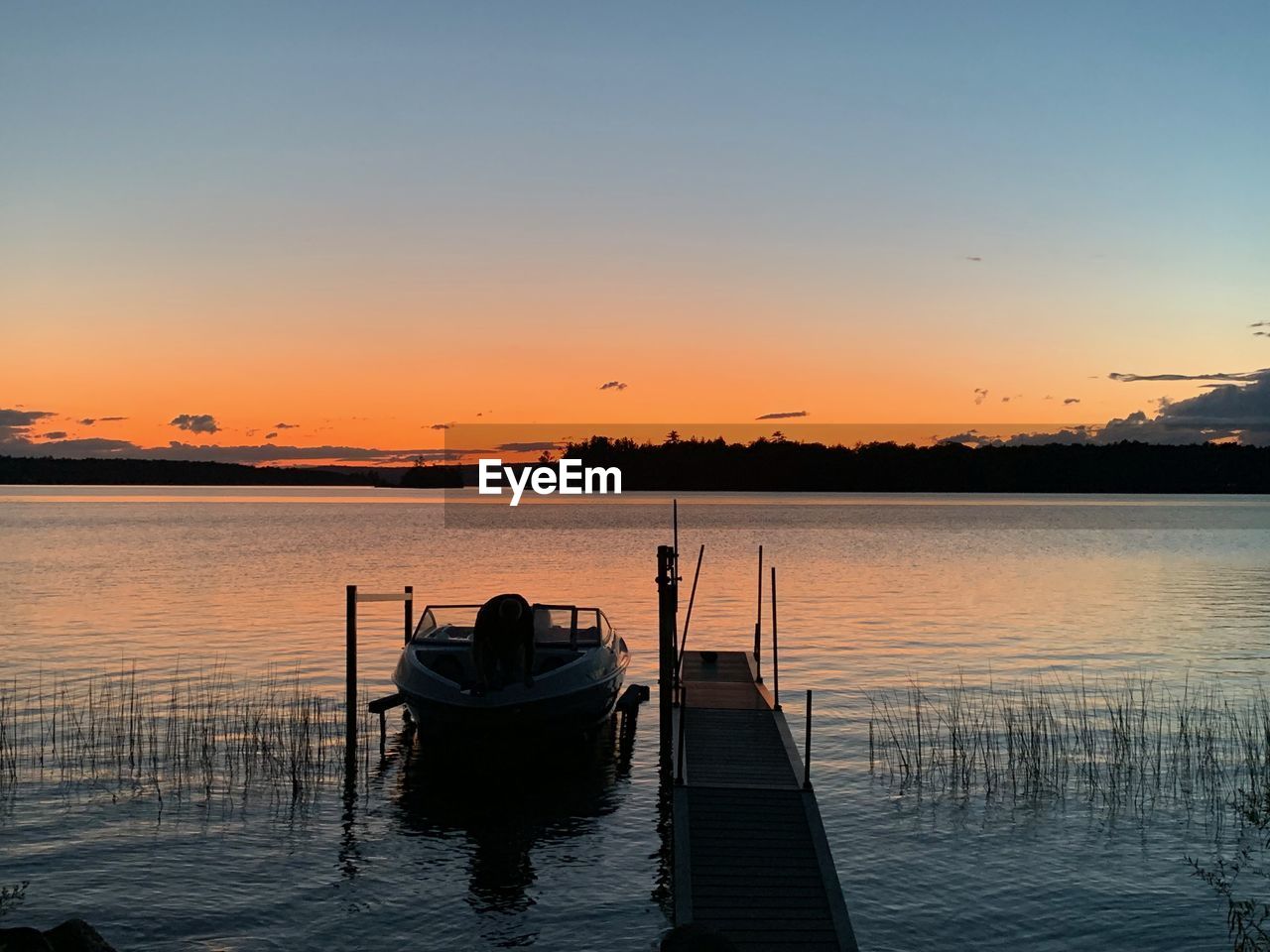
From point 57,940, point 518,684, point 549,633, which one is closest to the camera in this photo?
point 57,940

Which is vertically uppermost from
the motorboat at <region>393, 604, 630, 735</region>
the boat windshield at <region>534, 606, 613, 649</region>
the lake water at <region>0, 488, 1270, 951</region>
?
the boat windshield at <region>534, 606, 613, 649</region>

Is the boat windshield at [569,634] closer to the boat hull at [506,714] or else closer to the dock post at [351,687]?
the boat hull at [506,714]

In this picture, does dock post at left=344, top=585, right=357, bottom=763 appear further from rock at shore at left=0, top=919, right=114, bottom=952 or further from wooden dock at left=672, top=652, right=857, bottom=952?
rock at shore at left=0, top=919, right=114, bottom=952

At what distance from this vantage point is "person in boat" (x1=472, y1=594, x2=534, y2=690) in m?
19.0

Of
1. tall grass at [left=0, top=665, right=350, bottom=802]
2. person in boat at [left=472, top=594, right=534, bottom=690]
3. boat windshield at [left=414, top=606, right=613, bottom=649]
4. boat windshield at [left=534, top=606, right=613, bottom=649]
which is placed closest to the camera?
tall grass at [left=0, top=665, right=350, bottom=802]

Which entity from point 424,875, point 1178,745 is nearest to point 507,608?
point 424,875

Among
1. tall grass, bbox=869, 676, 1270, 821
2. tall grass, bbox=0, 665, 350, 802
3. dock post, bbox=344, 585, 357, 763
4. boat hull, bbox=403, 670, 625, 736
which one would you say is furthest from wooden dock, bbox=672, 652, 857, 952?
tall grass, bbox=0, 665, 350, 802

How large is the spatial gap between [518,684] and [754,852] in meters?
7.00

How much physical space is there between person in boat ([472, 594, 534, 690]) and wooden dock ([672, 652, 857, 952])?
349cm

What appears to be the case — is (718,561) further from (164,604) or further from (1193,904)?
(1193,904)

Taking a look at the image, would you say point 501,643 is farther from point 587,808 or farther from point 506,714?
point 587,808

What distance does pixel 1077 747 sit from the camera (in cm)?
2095

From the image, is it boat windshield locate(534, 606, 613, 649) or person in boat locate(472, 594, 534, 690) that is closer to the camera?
person in boat locate(472, 594, 534, 690)

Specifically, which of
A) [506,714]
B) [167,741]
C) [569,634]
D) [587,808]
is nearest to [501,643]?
[506,714]
